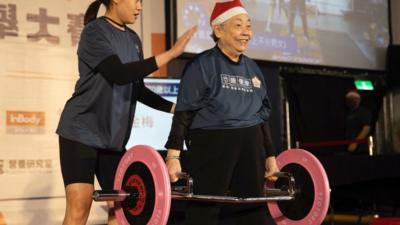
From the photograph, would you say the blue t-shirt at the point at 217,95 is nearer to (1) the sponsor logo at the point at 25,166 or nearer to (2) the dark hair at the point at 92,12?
(2) the dark hair at the point at 92,12

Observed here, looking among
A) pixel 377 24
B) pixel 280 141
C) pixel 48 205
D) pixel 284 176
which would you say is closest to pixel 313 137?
pixel 280 141

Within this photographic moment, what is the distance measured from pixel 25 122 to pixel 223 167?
7.23 ft

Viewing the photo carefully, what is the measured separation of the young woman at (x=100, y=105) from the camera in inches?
87.0

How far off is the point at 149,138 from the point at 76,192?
2029 mm

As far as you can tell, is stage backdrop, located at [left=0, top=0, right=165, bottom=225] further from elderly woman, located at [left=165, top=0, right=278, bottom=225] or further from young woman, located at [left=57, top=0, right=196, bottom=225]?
elderly woman, located at [left=165, top=0, right=278, bottom=225]

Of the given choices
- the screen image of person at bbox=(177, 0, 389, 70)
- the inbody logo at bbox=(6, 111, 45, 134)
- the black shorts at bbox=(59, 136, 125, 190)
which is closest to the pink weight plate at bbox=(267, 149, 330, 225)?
the black shorts at bbox=(59, 136, 125, 190)

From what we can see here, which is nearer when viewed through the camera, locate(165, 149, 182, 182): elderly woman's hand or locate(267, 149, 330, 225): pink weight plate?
locate(165, 149, 182, 182): elderly woman's hand

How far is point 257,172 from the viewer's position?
8.06 feet

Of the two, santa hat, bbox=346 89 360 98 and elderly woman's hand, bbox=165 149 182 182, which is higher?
santa hat, bbox=346 89 360 98

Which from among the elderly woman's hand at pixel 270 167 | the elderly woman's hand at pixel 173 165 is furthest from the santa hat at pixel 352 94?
the elderly woman's hand at pixel 173 165

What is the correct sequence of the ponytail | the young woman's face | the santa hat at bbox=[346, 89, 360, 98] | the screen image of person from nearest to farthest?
the young woman's face, the ponytail, the screen image of person, the santa hat at bbox=[346, 89, 360, 98]

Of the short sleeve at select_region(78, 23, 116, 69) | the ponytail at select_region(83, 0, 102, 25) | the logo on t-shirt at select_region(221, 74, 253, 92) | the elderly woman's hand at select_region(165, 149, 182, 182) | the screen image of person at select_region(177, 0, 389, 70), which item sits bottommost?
the elderly woman's hand at select_region(165, 149, 182, 182)

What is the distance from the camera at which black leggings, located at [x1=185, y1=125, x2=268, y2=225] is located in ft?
7.85

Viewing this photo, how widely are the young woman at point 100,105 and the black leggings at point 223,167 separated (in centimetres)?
32
